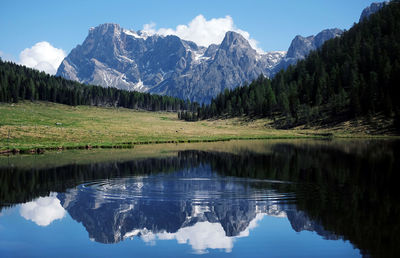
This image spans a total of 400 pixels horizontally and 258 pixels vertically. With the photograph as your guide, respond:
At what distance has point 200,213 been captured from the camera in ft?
67.2

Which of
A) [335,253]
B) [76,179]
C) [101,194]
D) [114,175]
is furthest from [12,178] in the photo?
[335,253]

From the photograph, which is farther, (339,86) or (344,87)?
(344,87)

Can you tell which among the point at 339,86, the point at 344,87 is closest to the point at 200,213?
the point at 339,86

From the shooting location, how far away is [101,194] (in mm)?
25578

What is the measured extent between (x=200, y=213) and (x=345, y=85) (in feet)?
494

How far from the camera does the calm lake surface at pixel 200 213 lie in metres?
14.9

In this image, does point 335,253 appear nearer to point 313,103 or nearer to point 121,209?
point 121,209

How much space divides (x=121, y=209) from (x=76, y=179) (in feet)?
41.8

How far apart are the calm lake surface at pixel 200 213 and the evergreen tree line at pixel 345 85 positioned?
92.0 meters

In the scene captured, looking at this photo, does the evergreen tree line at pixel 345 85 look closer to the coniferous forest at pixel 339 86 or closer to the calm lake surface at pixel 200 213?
the coniferous forest at pixel 339 86

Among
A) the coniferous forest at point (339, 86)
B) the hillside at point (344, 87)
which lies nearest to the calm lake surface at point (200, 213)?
the hillside at point (344, 87)

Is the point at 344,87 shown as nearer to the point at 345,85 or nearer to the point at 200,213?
the point at 345,85

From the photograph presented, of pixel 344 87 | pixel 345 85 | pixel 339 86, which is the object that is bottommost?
pixel 339 86

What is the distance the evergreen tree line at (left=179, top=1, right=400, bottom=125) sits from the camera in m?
119
